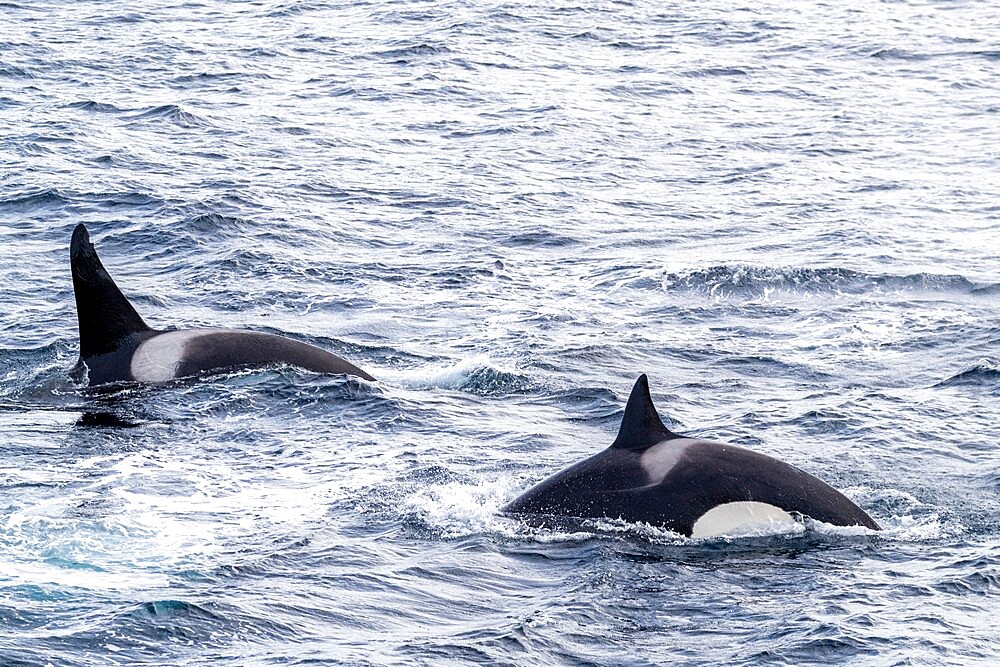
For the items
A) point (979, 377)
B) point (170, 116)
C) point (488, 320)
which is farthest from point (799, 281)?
point (170, 116)

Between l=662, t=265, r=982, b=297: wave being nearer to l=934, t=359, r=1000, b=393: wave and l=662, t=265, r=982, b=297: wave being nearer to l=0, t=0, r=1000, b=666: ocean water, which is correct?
l=0, t=0, r=1000, b=666: ocean water

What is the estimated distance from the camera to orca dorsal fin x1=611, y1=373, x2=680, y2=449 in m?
16.2

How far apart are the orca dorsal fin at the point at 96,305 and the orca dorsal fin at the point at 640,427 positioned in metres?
7.64

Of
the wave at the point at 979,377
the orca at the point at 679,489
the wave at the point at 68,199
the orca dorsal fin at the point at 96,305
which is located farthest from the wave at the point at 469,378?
the wave at the point at 68,199

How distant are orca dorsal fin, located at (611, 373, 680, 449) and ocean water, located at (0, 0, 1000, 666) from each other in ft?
3.40

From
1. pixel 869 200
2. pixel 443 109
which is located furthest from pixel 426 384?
pixel 443 109

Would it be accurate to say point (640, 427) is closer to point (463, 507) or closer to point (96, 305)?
point (463, 507)

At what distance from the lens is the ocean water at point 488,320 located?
48.0 ft

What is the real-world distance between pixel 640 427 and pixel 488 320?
1013cm

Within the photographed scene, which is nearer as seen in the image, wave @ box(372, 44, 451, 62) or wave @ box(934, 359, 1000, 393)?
wave @ box(934, 359, 1000, 393)

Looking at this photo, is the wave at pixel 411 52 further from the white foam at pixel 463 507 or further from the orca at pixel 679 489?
the orca at pixel 679 489

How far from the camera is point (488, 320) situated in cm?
2628

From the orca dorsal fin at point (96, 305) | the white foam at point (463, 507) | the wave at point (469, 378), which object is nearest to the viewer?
the white foam at point (463, 507)

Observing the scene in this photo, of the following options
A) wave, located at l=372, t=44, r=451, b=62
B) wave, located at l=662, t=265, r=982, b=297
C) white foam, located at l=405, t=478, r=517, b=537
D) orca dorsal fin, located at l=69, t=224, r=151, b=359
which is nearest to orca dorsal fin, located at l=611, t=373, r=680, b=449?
white foam, located at l=405, t=478, r=517, b=537
